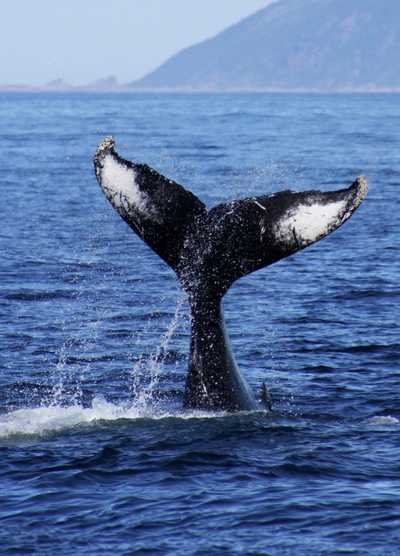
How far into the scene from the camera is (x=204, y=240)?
37.1ft

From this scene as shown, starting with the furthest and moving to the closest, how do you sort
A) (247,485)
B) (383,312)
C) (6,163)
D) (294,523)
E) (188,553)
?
(6,163)
(383,312)
(247,485)
(294,523)
(188,553)

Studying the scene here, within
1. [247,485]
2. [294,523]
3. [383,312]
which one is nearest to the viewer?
[294,523]

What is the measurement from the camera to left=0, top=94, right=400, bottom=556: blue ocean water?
33.2 ft

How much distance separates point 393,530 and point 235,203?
310 centimetres

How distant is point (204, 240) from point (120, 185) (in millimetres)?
882

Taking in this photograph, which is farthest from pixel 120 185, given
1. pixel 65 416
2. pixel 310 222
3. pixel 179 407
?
pixel 65 416

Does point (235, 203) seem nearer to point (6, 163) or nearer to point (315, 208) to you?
point (315, 208)

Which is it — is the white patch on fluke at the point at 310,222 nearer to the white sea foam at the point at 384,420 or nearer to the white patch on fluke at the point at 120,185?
the white patch on fluke at the point at 120,185

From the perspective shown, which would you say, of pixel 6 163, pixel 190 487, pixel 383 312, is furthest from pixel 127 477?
pixel 6 163

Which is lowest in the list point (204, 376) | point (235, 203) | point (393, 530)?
point (393, 530)

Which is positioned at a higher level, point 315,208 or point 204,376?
point 315,208

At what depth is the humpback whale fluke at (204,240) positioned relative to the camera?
1088 cm

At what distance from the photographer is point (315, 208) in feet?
34.2

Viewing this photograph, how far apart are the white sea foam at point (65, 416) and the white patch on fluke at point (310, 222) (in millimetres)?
2437
